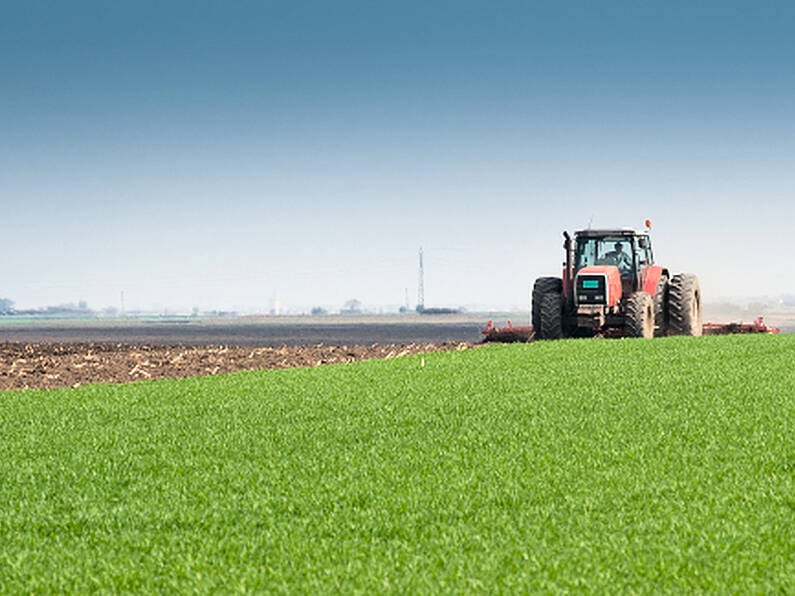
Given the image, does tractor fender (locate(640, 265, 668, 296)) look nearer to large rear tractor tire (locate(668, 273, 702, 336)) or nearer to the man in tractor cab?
the man in tractor cab

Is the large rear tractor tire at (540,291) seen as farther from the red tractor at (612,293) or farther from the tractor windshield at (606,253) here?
the tractor windshield at (606,253)

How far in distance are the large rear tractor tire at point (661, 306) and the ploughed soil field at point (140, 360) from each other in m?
4.54

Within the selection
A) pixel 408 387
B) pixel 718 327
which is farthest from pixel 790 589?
pixel 718 327

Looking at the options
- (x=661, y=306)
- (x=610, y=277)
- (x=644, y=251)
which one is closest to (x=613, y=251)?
(x=644, y=251)

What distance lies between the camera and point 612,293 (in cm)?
1844

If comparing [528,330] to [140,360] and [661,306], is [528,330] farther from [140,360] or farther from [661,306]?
[140,360]

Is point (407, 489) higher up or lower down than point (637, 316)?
lower down

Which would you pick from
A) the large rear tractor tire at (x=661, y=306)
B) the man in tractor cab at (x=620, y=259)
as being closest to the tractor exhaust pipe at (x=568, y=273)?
the man in tractor cab at (x=620, y=259)

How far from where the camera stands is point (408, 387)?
36.2 feet

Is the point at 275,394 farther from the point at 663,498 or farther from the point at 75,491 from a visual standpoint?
the point at 663,498

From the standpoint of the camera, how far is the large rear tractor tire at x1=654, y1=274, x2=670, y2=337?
20.2 m

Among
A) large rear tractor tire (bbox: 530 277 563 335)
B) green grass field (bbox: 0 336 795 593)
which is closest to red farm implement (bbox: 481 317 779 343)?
large rear tractor tire (bbox: 530 277 563 335)

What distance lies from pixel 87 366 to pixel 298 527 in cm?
1086

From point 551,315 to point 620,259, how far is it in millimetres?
2204
